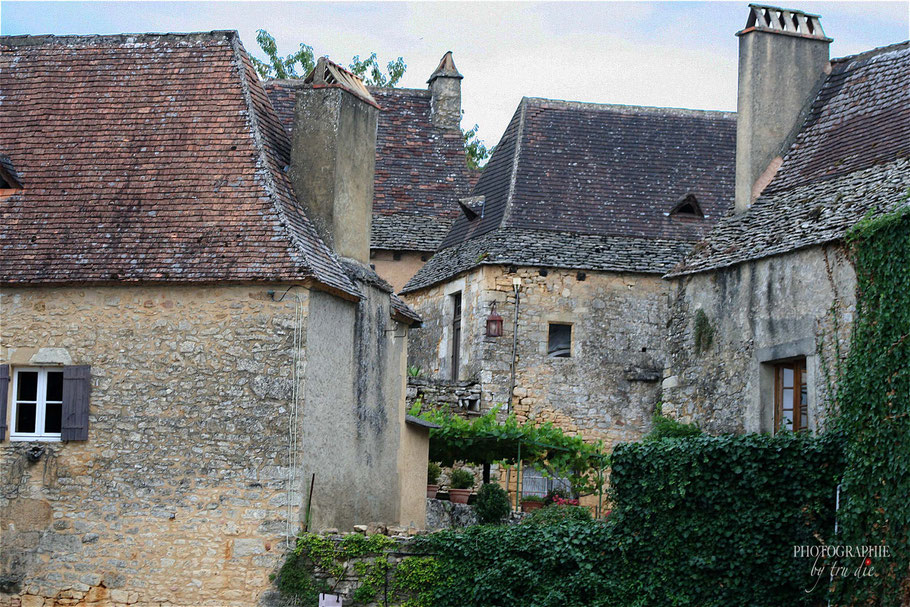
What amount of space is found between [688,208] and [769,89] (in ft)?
24.4

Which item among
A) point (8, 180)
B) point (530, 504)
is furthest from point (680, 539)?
point (8, 180)

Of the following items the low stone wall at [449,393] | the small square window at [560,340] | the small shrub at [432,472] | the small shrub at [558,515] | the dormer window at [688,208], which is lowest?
the small shrub at [558,515]

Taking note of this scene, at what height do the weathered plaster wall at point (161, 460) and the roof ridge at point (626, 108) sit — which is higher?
the roof ridge at point (626, 108)

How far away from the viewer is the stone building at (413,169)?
28766mm

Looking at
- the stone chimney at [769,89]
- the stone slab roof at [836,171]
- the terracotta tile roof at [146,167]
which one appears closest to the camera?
the terracotta tile roof at [146,167]

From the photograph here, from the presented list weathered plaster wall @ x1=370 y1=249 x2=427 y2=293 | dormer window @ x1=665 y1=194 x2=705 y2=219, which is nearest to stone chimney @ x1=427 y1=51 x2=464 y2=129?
weathered plaster wall @ x1=370 y1=249 x2=427 y2=293

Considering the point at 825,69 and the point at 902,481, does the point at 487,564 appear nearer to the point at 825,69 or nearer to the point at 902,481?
the point at 902,481

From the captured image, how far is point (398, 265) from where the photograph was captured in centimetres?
2900

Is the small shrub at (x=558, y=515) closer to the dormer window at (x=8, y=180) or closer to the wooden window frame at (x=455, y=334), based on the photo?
the dormer window at (x=8, y=180)

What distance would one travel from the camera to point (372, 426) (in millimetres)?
18188

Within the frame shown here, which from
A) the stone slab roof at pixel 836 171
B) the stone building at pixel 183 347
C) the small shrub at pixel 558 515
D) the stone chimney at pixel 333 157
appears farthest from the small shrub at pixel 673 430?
the stone chimney at pixel 333 157

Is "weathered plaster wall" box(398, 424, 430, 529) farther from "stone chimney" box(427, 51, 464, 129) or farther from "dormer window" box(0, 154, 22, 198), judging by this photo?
"stone chimney" box(427, 51, 464, 129)

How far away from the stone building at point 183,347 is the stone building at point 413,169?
966 centimetres

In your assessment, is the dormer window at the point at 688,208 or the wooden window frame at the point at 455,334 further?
the dormer window at the point at 688,208
